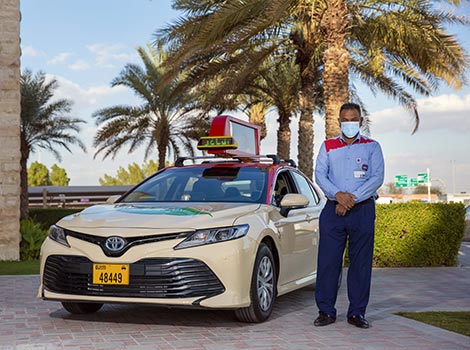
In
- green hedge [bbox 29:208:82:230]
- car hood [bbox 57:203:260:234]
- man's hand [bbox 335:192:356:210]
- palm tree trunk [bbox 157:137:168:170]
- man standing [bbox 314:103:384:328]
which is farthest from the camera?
palm tree trunk [bbox 157:137:168:170]

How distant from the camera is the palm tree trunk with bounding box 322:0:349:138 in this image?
54.3 feet

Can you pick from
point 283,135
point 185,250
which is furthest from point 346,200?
point 283,135

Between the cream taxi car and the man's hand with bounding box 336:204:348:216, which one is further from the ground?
the man's hand with bounding box 336:204:348:216

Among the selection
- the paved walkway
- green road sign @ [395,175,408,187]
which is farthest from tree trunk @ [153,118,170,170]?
green road sign @ [395,175,408,187]

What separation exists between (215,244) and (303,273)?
207 cm

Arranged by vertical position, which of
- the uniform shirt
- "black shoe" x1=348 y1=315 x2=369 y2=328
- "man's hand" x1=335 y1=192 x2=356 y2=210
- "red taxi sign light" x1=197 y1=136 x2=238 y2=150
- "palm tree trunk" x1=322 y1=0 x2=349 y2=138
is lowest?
"black shoe" x1=348 y1=315 x2=369 y2=328

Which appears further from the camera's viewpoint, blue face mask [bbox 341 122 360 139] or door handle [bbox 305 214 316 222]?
door handle [bbox 305 214 316 222]

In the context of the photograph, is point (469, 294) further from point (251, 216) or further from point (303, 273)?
point (251, 216)

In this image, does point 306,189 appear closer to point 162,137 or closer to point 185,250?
point 185,250

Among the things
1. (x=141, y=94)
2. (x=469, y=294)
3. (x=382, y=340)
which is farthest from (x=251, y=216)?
(x=141, y=94)

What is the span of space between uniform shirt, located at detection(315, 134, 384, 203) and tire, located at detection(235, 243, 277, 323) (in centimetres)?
83

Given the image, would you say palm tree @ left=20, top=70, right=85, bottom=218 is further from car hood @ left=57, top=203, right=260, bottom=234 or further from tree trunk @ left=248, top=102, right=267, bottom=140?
car hood @ left=57, top=203, right=260, bottom=234

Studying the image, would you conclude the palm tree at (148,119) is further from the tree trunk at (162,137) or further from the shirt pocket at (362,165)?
the shirt pocket at (362,165)

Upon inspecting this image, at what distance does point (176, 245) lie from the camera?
601cm
